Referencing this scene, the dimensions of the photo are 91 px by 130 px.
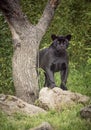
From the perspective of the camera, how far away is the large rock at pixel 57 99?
10777mm

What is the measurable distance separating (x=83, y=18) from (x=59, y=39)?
5.60 meters

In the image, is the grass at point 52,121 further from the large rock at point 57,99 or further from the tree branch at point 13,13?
the tree branch at point 13,13

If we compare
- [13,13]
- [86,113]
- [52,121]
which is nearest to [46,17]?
[13,13]

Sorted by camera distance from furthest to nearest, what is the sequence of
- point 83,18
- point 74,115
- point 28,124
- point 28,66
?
point 83,18
point 28,66
point 74,115
point 28,124

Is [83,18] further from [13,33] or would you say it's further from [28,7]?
[13,33]

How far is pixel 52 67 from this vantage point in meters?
12.2

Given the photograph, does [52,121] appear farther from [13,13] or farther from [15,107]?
[13,13]

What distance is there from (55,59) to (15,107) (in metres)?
2.39

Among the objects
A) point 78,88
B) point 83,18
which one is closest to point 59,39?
point 78,88

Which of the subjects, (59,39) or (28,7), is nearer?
(59,39)

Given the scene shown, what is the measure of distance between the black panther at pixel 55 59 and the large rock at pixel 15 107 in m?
1.65

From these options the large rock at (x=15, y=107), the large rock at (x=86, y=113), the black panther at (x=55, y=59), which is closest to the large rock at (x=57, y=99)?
the large rock at (x=15, y=107)

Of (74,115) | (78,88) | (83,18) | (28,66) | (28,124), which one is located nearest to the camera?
(28,124)

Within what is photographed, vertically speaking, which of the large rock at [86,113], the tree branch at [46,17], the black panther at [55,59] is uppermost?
the tree branch at [46,17]
